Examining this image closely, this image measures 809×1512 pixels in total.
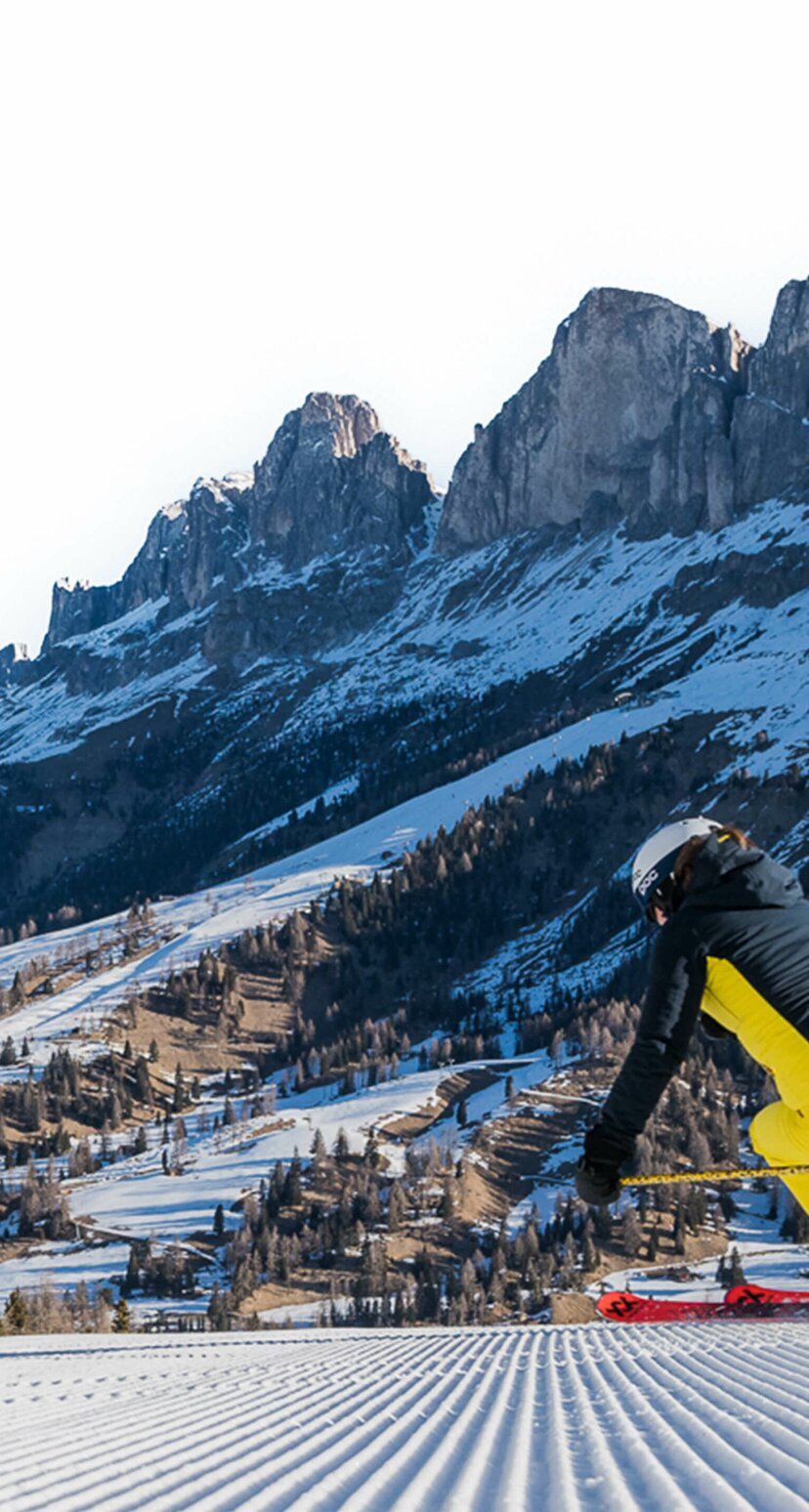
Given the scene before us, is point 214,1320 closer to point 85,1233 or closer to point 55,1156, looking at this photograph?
point 85,1233

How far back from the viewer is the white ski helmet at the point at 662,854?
12883 mm

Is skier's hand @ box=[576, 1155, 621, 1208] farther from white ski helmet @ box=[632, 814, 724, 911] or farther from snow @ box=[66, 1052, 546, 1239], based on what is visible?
snow @ box=[66, 1052, 546, 1239]

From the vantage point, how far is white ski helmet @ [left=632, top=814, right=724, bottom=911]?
1288cm

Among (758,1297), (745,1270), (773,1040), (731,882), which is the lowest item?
(745,1270)

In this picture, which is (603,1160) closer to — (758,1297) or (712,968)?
(712,968)

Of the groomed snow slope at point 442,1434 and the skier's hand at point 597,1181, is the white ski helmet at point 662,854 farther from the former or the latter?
the groomed snow slope at point 442,1434

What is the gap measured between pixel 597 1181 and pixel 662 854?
3.31m

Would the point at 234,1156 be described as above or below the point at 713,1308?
below

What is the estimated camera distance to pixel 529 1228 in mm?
120375

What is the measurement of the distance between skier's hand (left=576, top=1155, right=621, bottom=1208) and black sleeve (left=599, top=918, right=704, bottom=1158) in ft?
2.56

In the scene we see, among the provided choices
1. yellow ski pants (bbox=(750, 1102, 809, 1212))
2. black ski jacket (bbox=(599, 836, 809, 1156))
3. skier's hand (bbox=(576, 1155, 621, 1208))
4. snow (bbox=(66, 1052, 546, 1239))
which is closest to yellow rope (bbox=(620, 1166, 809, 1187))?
yellow ski pants (bbox=(750, 1102, 809, 1212))

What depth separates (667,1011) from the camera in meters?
12.6

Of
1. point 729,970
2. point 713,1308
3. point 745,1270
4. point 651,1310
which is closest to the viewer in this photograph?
point 729,970

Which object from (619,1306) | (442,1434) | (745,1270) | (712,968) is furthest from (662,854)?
(745,1270)
